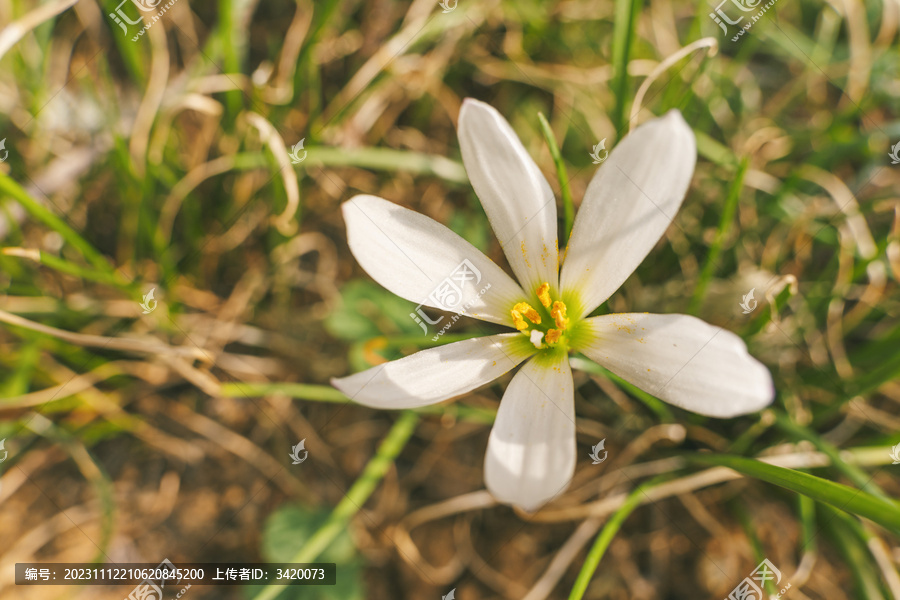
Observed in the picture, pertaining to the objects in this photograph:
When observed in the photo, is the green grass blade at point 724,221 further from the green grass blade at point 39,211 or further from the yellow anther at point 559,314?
the green grass blade at point 39,211

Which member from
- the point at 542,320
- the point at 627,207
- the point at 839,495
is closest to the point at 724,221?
the point at 627,207

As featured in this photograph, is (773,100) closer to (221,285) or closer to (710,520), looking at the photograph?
(710,520)

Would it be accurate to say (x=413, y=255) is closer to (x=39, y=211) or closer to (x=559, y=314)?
(x=559, y=314)

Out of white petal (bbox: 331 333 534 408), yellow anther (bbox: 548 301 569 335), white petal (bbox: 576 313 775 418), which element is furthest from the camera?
yellow anther (bbox: 548 301 569 335)

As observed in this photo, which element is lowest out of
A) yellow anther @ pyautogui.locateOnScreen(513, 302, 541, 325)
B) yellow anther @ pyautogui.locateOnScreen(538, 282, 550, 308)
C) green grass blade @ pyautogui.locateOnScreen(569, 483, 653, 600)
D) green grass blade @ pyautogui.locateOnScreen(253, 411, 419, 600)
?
green grass blade @ pyautogui.locateOnScreen(253, 411, 419, 600)

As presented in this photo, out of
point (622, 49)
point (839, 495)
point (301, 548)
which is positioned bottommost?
point (301, 548)

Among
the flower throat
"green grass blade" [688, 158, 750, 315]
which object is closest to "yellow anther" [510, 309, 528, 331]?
the flower throat

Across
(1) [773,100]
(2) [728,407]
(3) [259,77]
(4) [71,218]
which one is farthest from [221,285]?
(1) [773,100]

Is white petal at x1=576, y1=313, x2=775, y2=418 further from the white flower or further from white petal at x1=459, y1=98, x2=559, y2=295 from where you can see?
white petal at x1=459, y1=98, x2=559, y2=295
